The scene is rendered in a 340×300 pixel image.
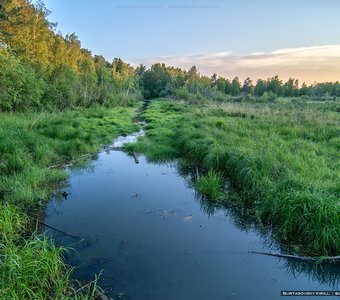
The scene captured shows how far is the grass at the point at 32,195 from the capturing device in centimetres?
411

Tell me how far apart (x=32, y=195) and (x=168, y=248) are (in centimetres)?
437

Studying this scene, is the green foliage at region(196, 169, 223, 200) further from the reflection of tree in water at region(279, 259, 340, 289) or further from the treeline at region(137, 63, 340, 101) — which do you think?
the treeline at region(137, 63, 340, 101)

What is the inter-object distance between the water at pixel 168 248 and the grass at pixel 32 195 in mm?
634

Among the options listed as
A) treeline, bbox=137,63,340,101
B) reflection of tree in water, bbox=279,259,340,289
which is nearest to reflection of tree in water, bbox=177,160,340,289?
reflection of tree in water, bbox=279,259,340,289

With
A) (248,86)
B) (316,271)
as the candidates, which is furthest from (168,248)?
(248,86)

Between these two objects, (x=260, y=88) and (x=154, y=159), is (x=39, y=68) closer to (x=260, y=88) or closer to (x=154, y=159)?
(x=154, y=159)

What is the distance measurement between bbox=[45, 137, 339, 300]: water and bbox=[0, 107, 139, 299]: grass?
634 millimetres

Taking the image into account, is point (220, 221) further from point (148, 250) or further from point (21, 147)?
point (21, 147)

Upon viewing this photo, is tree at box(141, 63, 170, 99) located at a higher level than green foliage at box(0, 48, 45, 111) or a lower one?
higher

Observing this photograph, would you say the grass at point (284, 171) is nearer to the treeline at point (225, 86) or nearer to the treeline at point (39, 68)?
the treeline at point (39, 68)

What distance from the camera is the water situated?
4.92 m

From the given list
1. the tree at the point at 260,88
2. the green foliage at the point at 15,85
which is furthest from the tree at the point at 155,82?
the green foliage at the point at 15,85

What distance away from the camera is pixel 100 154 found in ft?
47.1

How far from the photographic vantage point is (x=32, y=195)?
7871 millimetres
